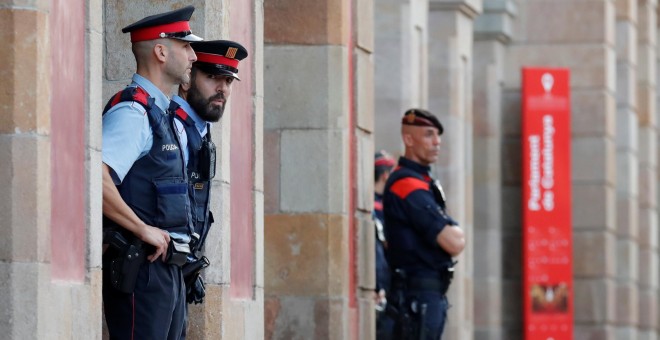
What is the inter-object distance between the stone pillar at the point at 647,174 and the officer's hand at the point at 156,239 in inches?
866

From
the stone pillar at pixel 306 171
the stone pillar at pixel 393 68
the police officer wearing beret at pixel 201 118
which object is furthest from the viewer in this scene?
the stone pillar at pixel 393 68

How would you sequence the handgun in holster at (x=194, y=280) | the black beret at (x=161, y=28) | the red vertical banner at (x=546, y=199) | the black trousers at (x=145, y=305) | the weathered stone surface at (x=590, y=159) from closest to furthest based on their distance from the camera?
the black trousers at (x=145, y=305)
the black beret at (x=161, y=28)
the handgun in holster at (x=194, y=280)
the red vertical banner at (x=546, y=199)
the weathered stone surface at (x=590, y=159)

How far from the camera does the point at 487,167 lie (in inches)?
939

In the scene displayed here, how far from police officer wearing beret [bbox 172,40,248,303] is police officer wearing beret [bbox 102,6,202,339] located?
0.23 m

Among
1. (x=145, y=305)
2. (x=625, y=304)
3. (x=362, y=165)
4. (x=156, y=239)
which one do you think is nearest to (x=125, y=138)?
(x=156, y=239)

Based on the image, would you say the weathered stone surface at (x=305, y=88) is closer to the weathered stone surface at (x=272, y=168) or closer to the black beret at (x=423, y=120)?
the weathered stone surface at (x=272, y=168)

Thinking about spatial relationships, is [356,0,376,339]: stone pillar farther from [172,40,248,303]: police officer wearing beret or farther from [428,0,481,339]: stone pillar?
[428,0,481,339]: stone pillar

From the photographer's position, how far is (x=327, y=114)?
14070mm

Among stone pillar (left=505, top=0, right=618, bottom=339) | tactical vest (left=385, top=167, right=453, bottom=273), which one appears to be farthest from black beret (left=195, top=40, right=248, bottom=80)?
stone pillar (left=505, top=0, right=618, bottom=339)

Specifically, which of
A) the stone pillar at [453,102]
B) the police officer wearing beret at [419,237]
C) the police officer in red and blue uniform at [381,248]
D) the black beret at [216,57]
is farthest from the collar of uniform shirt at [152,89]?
the stone pillar at [453,102]

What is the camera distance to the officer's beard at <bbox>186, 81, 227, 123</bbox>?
1011cm

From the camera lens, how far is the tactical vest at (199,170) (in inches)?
385

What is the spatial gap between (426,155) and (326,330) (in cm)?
147

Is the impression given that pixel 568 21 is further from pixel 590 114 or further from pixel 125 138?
pixel 125 138
